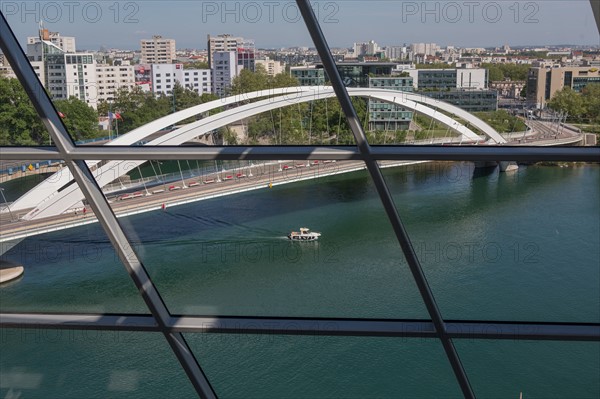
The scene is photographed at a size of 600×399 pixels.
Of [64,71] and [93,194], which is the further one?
[64,71]

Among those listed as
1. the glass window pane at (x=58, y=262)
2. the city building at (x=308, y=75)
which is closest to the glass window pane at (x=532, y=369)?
the city building at (x=308, y=75)

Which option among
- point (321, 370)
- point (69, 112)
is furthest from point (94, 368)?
point (69, 112)

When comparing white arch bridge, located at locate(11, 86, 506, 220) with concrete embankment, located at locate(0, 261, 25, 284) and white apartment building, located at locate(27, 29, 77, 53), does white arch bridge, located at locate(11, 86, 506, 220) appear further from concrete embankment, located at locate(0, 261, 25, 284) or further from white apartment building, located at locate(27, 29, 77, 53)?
concrete embankment, located at locate(0, 261, 25, 284)

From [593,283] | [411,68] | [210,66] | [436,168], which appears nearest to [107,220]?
[210,66]

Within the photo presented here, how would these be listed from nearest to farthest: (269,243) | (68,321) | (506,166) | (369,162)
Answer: (369,162), (68,321), (506,166), (269,243)

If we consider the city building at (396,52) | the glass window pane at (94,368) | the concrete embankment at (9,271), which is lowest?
the glass window pane at (94,368)

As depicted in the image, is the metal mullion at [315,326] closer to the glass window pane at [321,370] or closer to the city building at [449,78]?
the city building at [449,78]

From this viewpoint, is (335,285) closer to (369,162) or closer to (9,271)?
(9,271)
